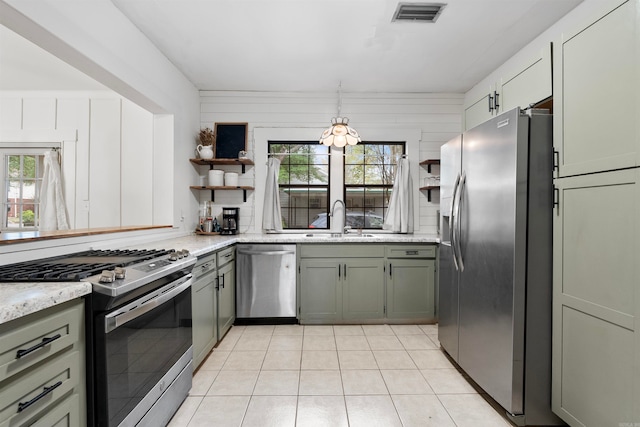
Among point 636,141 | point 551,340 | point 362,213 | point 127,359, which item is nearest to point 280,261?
point 362,213

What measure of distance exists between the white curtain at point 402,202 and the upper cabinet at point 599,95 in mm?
2222

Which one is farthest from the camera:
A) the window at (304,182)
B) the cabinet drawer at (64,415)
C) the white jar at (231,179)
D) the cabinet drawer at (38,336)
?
the window at (304,182)

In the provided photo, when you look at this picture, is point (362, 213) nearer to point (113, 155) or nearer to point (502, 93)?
point (502, 93)

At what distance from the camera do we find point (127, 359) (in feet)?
4.72

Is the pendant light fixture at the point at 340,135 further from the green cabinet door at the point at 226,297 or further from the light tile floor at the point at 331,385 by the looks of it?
the light tile floor at the point at 331,385

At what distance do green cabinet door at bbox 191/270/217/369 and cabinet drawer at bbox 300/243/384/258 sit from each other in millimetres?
1064

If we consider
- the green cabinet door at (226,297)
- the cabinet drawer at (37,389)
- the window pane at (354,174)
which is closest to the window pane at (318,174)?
the window pane at (354,174)

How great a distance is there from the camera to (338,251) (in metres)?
3.54

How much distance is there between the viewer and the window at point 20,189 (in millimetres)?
4125

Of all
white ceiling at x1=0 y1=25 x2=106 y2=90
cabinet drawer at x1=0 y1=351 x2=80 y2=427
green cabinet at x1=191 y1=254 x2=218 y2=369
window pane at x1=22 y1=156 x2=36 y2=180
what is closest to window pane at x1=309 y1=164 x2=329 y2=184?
green cabinet at x1=191 y1=254 x2=218 y2=369

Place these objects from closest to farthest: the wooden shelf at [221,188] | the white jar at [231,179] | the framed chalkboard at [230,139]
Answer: the wooden shelf at [221,188]
the white jar at [231,179]
the framed chalkboard at [230,139]

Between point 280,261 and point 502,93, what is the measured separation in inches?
98.8

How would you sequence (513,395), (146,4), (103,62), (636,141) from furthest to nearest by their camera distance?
(146,4)
(103,62)
(513,395)
(636,141)

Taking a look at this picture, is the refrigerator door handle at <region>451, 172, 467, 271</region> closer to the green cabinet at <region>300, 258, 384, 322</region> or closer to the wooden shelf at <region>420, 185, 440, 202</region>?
the green cabinet at <region>300, 258, 384, 322</region>
